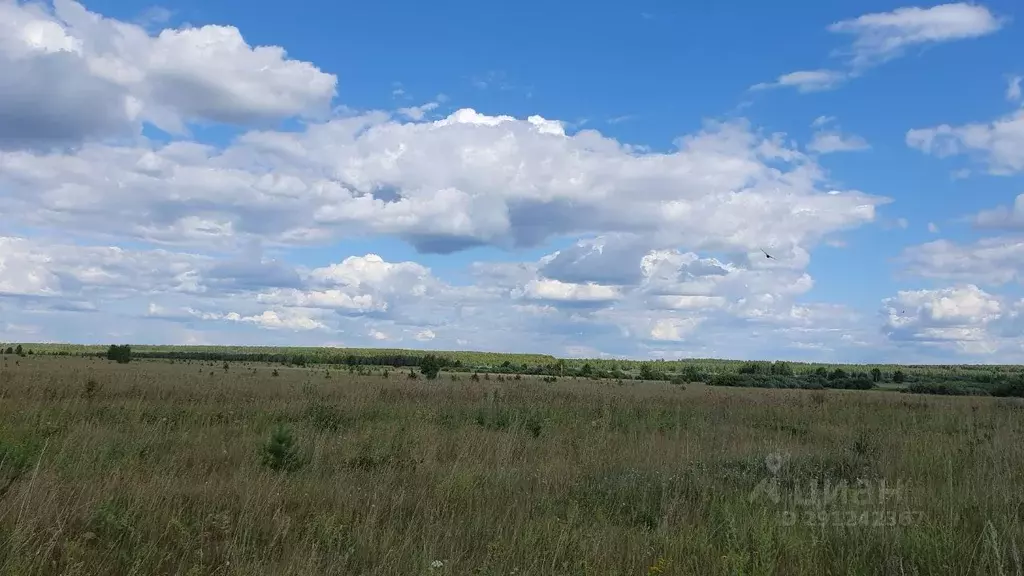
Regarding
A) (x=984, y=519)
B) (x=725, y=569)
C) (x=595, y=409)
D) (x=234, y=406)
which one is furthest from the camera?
(x=595, y=409)

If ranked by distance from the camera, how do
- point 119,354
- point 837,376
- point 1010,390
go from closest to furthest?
1. point 1010,390
2. point 119,354
3. point 837,376

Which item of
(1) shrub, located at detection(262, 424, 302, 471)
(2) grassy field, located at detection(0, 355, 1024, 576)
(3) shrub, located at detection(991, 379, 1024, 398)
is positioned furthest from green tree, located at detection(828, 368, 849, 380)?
(1) shrub, located at detection(262, 424, 302, 471)

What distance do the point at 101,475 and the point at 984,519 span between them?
30.7 ft

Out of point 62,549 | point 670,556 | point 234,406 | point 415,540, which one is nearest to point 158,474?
point 62,549

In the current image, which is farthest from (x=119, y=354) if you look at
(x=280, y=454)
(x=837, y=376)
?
(x=837, y=376)

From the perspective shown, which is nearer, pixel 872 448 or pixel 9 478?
pixel 9 478

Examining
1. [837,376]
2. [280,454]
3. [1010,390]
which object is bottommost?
[837,376]

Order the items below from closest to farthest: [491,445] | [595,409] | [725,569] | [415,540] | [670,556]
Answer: [725,569]
[670,556]
[415,540]
[491,445]
[595,409]

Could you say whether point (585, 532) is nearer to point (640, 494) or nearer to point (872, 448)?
point (640, 494)

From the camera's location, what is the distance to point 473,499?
721cm

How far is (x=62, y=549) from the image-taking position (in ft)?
16.4

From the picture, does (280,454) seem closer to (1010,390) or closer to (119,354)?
(1010,390)

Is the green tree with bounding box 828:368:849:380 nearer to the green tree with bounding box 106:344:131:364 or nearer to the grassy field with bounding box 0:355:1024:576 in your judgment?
the grassy field with bounding box 0:355:1024:576

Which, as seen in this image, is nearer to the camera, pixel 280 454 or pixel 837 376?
pixel 280 454
